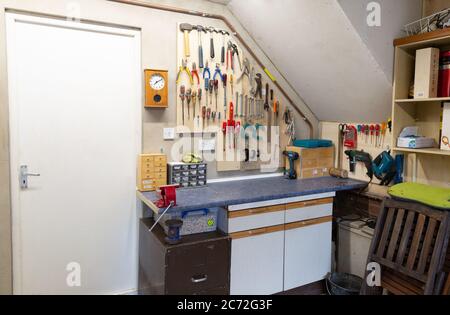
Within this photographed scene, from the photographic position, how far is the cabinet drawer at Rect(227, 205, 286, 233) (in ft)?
7.79

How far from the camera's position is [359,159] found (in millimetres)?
3043

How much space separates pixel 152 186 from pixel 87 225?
549mm

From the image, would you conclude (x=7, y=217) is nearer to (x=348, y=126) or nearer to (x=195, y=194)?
(x=195, y=194)

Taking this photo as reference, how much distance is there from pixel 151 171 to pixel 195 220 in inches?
20.5

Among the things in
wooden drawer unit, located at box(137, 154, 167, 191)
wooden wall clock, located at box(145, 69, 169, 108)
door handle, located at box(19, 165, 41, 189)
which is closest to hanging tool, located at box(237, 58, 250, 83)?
wooden wall clock, located at box(145, 69, 169, 108)

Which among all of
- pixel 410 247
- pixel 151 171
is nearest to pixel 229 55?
pixel 151 171

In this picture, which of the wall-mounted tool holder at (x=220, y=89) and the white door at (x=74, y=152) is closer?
the white door at (x=74, y=152)

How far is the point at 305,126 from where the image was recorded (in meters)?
3.41

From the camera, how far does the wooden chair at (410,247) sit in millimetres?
1934

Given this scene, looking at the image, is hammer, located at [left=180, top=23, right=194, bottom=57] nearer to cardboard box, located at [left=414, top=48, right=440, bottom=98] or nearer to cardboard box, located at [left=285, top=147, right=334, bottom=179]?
cardboard box, located at [left=285, top=147, right=334, bottom=179]

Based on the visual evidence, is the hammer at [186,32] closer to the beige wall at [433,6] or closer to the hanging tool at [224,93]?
the hanging tool at [224,93]

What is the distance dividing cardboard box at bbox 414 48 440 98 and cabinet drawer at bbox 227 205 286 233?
126 cm

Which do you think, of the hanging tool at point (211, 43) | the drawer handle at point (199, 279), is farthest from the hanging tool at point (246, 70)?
the drawer handle at point (199, 279)

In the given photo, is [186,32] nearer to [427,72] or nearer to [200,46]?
[200,46]
